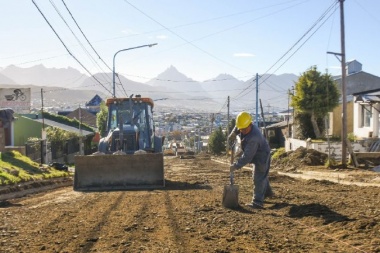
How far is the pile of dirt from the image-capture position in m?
24.1

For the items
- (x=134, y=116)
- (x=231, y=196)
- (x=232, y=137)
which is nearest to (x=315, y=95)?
(x=134, y=116)

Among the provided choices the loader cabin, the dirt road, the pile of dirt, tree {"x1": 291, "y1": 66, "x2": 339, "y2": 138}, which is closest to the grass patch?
the loader cabin

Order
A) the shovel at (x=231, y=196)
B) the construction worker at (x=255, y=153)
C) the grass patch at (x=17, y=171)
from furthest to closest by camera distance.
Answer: the grass patch at (x=17, y=171), the construction worker at (x=255, y=153), the shovel at (x=231, y=196)

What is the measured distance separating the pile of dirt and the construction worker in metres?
13.7

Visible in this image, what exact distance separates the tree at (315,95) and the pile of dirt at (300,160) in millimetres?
6867

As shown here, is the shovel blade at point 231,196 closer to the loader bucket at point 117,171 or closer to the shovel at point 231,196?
the shovel at point 231,196

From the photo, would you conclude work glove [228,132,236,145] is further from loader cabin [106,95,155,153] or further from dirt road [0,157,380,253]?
loader cabin [106,95,155,153]

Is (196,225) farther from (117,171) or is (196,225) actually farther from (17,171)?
(17,171)

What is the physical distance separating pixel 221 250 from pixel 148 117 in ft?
38.0

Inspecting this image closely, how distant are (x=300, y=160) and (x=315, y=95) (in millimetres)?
9342

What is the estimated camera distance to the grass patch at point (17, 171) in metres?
15.2

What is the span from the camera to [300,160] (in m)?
25.0

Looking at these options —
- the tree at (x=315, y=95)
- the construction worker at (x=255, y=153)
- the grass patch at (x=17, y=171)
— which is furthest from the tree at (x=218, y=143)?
the construction worker at (x=255, y=153)

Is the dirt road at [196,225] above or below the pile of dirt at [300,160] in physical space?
above
